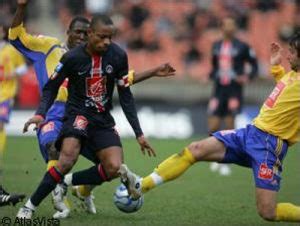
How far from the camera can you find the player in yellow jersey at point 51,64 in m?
8.54

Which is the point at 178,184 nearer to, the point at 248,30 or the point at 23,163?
the point at 23,163

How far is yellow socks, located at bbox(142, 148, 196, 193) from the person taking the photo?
7812mm

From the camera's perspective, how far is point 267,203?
25.1 ft

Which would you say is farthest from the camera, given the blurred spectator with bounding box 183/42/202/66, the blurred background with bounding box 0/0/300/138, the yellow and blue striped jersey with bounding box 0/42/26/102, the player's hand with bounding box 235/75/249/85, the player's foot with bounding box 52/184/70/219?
the blurred spectator with bounding box 183/42/202/66

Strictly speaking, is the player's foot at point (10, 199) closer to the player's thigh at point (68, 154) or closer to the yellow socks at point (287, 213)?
the player's thigh at point (68, 154)

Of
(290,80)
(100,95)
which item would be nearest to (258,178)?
(290,80)

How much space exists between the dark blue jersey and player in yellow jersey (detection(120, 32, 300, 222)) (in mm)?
523

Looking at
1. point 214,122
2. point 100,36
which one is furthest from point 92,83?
point 214,122

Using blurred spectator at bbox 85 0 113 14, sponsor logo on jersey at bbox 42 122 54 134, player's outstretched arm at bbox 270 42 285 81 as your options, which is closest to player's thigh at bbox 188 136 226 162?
player's outstretched arm at bbox 270 42 285 81

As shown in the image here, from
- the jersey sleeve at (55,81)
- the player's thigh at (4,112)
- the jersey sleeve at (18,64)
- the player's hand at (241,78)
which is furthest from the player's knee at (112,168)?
the player's hand at (241,78)

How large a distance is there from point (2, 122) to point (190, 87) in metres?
9.83

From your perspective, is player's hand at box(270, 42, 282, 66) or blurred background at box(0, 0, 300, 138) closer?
player's hand at box(270, 42, 282, 66)

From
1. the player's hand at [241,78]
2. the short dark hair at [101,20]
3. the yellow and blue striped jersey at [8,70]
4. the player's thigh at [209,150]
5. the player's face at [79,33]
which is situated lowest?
the player's hand at [241,78]

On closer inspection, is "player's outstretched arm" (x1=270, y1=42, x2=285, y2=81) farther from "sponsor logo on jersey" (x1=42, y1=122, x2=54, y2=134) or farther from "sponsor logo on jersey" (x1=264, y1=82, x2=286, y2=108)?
"sponsor logo on jersey" (x1=42, y1=122, x2=54, y2=134)
